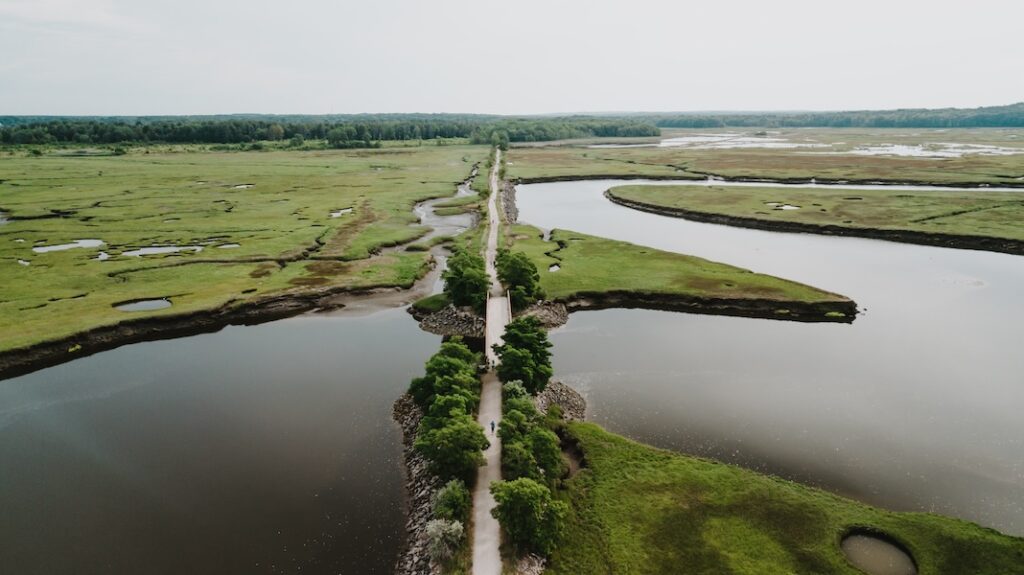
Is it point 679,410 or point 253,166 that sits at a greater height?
point 253,166

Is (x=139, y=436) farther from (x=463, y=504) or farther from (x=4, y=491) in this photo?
(x=463, y=504)

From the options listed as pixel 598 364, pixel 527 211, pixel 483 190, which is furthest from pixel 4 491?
pixel 483 190

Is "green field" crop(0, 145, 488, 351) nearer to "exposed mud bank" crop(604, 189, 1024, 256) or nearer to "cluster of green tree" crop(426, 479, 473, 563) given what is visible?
"cluster of green tree" crop(426, 479, 473, 563)

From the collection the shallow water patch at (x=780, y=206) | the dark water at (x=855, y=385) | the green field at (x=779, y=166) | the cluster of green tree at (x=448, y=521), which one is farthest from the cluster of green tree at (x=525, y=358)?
the green field at (x=779, y=166)

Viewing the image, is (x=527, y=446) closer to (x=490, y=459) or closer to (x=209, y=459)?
(x=490, y=459)

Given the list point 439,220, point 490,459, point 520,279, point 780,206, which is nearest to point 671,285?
point 520,279

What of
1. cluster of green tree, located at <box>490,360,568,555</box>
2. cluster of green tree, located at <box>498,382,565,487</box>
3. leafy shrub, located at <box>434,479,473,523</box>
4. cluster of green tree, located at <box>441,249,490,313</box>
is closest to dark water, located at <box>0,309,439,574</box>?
leafy shrub, located at <box>434,479,473,523</box>
